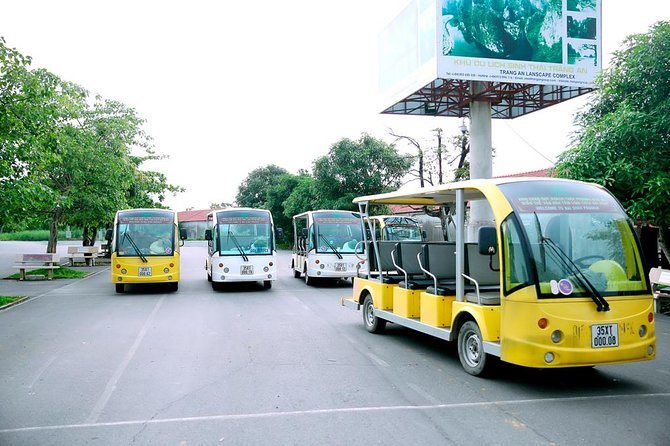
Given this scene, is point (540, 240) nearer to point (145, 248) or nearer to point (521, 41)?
point (145, 248)

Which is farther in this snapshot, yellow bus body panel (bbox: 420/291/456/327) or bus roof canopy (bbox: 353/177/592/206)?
yellow bus body panel (bbox: 420/291/456/327)

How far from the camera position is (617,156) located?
39.5 ft

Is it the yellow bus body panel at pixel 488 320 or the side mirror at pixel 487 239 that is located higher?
the side mirror at pixel 487 239

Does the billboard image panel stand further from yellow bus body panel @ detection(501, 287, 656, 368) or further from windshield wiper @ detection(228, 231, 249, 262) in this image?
yellow bus body panel @ detection(501, 287, 656, 368)

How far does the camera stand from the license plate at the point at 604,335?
19.7ft

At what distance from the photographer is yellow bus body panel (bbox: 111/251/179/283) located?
55.0 ft

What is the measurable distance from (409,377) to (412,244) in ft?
9.49

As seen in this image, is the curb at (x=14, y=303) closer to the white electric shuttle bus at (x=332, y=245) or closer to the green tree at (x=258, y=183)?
the white electric shuttle bus at (x=332, y=245)

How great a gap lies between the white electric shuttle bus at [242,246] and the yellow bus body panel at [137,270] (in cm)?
141

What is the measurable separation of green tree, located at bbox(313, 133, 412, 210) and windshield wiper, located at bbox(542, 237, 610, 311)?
104 feet

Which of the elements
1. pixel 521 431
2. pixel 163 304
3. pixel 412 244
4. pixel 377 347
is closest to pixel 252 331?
pixel 377 347

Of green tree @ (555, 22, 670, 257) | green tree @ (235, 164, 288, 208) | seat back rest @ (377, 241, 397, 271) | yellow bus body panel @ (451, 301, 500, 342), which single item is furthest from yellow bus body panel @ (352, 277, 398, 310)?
green tree @ (235, 164, 288, 208)

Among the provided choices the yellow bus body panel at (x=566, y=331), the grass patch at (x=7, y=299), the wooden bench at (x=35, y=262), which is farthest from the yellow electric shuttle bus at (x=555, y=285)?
the wooden bench at (x=35, y=262)

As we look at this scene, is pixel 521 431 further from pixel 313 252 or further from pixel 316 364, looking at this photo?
pixel 313 252
